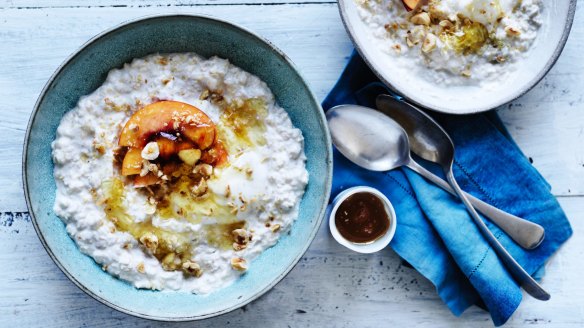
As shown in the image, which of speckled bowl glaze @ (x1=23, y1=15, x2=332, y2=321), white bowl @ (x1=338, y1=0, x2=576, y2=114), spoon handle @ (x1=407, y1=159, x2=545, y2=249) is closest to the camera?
speckled bowl glaze @ (x1=23, y1=15, x2=332, y2=321)

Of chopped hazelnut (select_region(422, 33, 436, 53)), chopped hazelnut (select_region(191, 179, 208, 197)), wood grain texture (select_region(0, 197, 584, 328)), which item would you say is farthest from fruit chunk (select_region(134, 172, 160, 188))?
chopped hazelnut (select_region(422, 33, 436, 53))

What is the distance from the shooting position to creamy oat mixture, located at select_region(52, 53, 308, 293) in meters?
1.95

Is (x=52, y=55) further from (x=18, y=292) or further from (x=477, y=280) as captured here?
(x=477, y=280)

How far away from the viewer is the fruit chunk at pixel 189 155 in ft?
6.41

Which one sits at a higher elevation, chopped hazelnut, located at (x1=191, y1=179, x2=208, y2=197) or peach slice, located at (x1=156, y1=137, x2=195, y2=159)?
peach slice, located at (x1=156, y1=137, x2=195, y2=159)

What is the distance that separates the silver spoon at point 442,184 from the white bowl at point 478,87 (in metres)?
0.09

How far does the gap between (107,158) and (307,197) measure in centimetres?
63

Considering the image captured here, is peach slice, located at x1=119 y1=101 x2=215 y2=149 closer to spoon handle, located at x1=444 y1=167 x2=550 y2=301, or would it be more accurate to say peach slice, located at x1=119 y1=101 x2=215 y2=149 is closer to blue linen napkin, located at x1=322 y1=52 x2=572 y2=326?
blue linen napkin, located at x1=322 y1=52 x2=572 y2=326

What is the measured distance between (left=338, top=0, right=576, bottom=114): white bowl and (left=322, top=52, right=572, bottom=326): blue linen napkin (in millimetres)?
77

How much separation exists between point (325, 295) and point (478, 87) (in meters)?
0.88

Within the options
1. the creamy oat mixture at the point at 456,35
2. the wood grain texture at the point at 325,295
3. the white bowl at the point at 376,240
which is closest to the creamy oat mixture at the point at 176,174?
the white bowl at the point at 376,240

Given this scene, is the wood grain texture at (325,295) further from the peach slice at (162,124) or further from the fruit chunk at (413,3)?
the fruit chunk at (413,3)

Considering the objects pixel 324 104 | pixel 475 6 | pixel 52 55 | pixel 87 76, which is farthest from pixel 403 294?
pixel 52 55

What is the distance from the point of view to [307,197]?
80.5 inches
